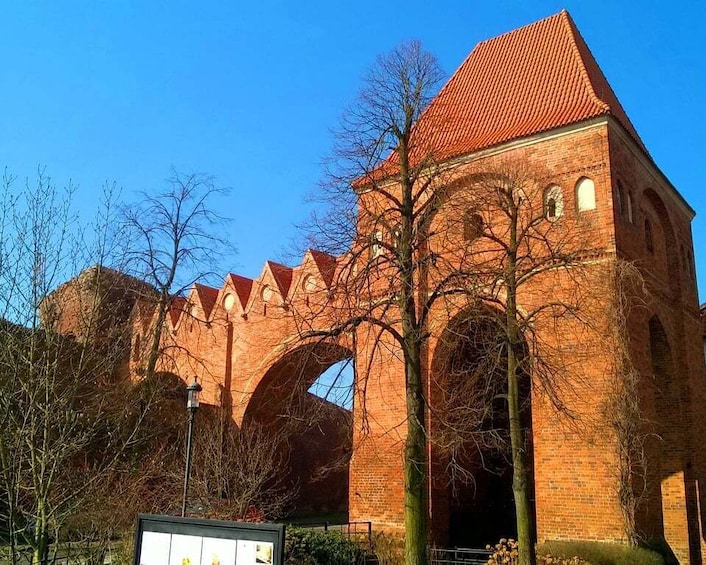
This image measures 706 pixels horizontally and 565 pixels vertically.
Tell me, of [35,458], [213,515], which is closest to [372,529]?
[213,515]

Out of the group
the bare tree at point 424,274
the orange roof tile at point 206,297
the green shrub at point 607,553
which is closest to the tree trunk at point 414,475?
the bare tree at point 424,274

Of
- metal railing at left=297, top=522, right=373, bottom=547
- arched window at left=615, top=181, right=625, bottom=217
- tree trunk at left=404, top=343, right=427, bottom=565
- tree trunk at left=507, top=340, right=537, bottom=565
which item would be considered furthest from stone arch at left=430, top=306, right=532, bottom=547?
arched window at left=615, top=181, right=625, bottom=217

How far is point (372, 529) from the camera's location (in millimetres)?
15336

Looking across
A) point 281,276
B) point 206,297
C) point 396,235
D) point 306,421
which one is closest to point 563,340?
point 396,235

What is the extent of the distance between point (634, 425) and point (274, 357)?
1048 cm

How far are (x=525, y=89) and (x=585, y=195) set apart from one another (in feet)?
12.5

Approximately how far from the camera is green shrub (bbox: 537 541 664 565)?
38.9 ft

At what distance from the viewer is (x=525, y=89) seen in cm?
1678

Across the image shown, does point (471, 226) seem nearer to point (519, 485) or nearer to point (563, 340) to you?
point (563, 340)

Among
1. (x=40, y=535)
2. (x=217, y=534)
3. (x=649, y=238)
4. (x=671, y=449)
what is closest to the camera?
(x=217, y=534)

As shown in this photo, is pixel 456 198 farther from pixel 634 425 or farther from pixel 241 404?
pixel 241 404

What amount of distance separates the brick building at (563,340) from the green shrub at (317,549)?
1.75 m

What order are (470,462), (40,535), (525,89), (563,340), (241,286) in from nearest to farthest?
(40,535), (563,340), (470,462), (525,89), (241,286)

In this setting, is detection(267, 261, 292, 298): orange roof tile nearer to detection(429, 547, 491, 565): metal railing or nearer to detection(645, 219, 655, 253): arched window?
detection(429, 547, 491, 565): metal railing
